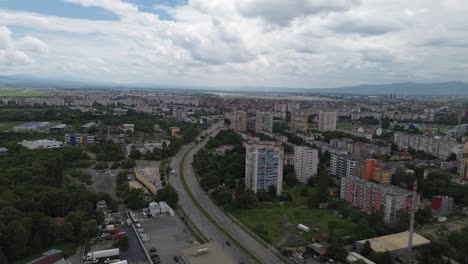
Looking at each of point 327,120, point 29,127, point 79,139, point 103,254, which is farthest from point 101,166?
point 327,120

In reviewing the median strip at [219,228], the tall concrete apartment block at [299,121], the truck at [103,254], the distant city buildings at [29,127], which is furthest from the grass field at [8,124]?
the truck at [103,254]

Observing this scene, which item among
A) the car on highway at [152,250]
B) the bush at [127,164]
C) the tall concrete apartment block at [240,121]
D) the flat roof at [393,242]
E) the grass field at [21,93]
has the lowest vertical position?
the car on highway at [152,250]

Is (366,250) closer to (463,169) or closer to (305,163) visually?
(305,163)

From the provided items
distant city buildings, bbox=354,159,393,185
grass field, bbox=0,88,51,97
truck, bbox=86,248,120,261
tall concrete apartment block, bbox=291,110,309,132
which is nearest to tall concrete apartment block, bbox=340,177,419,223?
distant city buildings, bbox=354,159,393,185

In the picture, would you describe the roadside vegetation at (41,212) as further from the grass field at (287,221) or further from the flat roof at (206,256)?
the grass field at (287,221)

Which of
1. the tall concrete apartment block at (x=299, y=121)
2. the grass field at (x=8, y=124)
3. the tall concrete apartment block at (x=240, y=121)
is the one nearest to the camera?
the grass field at (x=8, y=124)

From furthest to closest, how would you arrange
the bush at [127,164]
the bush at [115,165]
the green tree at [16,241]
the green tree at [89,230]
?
1. the bush at [127,164]
2. the bush at [115,165]
3. the green tree at [89,230]
4. the green tree at [16,241]

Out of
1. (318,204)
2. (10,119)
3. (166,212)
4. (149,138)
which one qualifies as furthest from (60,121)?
(318,204)
